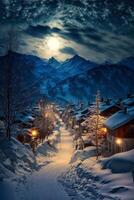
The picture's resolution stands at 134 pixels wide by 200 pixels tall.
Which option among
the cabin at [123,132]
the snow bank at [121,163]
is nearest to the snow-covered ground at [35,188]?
the snow bank at [121,163]

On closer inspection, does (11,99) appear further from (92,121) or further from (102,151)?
(102,151)

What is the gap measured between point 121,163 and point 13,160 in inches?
499

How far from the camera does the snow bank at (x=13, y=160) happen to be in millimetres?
32875

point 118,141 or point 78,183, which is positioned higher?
point 78,183

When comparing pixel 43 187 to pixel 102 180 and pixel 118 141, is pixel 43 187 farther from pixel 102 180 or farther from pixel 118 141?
pixel 118 141

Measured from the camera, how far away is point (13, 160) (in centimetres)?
3694

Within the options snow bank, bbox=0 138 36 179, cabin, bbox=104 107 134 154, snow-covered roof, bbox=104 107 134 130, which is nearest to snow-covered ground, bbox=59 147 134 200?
snow bank, bbox=0 138 36 179

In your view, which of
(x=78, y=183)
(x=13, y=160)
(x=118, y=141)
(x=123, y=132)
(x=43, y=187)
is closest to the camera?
(x=43, y=187)

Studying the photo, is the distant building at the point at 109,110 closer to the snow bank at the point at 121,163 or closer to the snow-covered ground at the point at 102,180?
the snow-covered ground at the point at 102,180

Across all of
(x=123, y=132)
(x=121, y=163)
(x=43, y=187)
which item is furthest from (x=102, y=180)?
(x=123, y=132)

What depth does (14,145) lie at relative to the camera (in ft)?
137

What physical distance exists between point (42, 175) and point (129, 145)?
15.5 metres

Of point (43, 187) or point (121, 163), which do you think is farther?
point (121, 163)

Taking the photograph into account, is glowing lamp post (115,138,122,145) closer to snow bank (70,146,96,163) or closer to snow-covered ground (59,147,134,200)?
snow bank (70,146,96,163)
